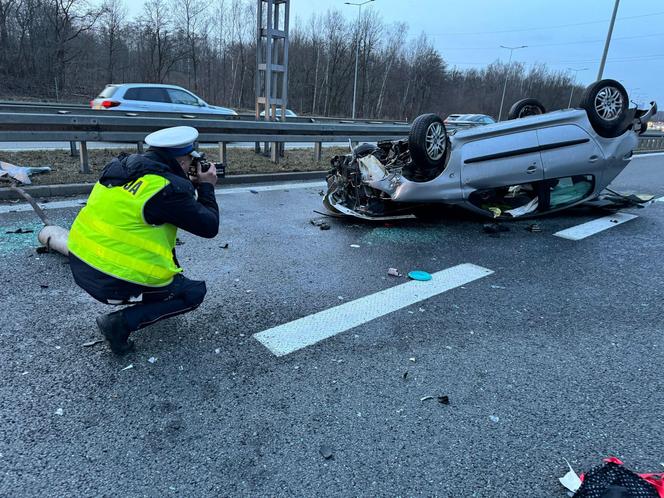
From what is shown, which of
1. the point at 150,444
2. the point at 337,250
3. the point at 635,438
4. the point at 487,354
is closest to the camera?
the point at 150,444

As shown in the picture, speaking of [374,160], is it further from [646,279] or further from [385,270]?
[646,279]

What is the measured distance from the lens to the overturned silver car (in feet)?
18.3

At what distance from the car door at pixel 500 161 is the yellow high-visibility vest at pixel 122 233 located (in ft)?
13.5

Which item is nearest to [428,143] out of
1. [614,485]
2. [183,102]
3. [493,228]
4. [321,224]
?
[493,228]

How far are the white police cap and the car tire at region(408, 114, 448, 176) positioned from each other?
3179 millimetres

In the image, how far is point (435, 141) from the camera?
18.1ft

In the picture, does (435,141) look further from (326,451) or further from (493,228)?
(326,451)

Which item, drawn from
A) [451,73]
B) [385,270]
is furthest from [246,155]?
[451,73]

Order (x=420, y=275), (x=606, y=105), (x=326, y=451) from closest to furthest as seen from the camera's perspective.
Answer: (x=326, y=451) → (x=420, y=275) → (x=606, y=105)

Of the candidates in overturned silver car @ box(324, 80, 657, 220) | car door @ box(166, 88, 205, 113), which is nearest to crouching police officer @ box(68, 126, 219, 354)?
overturned silver car @ box(324, 80, 657, 220)

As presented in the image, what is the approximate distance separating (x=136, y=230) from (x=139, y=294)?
0.44m

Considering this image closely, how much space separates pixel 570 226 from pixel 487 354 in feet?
14.3

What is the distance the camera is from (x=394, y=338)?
3213 mm

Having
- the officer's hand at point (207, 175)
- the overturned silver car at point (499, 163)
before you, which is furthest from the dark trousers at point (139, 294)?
the overturned silver car at point (499, 163)
